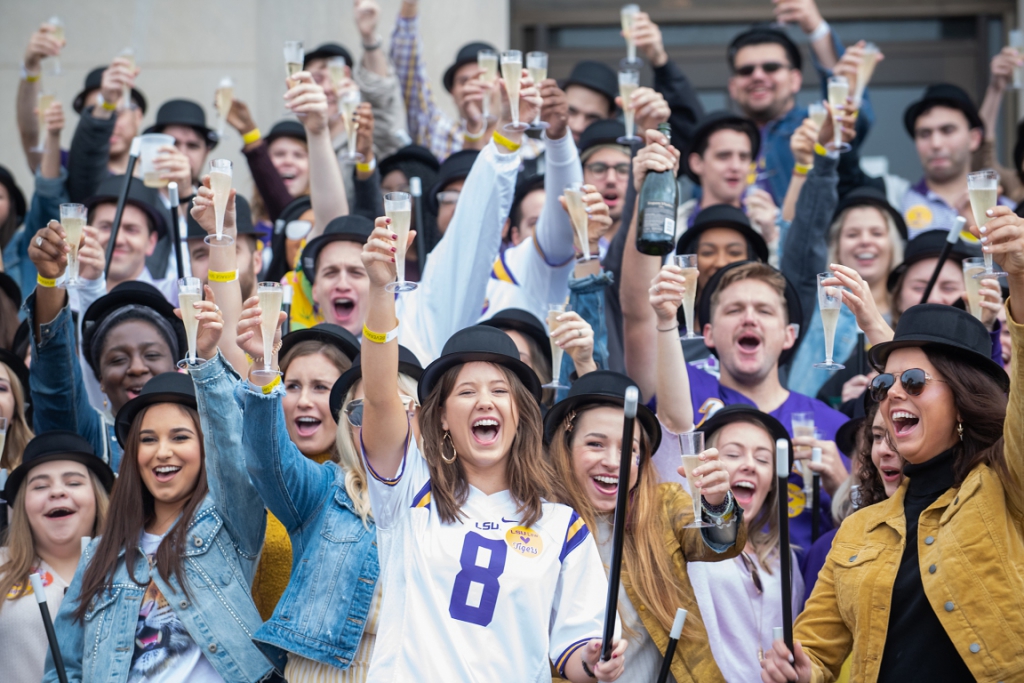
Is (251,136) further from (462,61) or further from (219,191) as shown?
(219,191)

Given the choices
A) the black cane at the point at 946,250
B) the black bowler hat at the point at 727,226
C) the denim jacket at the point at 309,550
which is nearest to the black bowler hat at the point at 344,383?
the denim jacket at the point at 309,550

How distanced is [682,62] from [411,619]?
8.34 m

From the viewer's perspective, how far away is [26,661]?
202 inches

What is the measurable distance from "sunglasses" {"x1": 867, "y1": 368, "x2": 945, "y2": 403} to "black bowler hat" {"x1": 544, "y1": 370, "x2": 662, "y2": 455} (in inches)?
36.4

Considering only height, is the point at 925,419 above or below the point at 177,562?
above

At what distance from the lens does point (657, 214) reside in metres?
5.60

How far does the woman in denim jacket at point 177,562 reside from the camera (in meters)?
4.74

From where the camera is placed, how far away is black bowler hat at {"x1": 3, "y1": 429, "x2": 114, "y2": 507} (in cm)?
534

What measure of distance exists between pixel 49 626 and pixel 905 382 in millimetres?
3136

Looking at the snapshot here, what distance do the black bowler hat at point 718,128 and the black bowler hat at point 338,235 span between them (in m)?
2.30

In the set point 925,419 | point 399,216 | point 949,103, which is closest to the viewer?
point 925,419

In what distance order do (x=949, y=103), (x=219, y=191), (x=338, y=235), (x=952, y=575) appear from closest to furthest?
(x=952, y=575) → (x=219, y=191) → (x=338, y=235) → (x=949, y=103)

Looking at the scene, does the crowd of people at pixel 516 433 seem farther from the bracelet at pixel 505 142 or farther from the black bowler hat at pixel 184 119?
the black bowler hat at pixel 184 119

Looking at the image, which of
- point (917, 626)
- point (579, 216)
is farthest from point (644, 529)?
point (579, 216)
